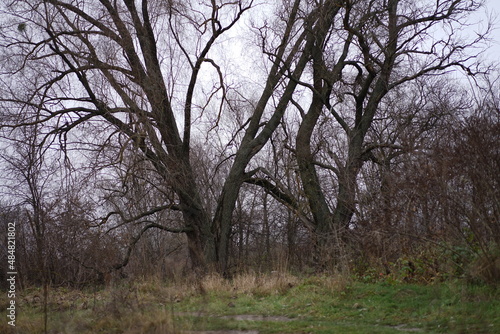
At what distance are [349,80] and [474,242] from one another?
43.3 ft

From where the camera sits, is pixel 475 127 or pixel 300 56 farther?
pixel 300 56

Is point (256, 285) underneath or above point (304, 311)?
above

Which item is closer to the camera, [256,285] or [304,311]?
[304,311]

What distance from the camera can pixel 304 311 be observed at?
8539mm

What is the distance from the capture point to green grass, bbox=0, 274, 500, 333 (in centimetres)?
662

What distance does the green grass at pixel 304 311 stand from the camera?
6.62m

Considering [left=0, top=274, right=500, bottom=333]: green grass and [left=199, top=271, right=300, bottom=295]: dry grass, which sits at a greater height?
[left=199, top=271, right=300, bottom=295]: dry grass

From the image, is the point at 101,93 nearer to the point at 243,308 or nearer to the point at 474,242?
the point at 243,308

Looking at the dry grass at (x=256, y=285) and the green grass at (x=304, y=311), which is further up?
the dry grass at (x=256, y=285)

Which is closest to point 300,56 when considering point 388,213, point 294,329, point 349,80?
point 349,80

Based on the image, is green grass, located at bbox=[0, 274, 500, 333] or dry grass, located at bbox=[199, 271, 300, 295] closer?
green grass, located at bbox=[0, 274, 500, 333]

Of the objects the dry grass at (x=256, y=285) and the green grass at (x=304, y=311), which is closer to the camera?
the green grass at (x=304, y=311)

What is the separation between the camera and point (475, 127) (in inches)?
295

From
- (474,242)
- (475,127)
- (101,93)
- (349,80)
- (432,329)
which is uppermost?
(349,80)
